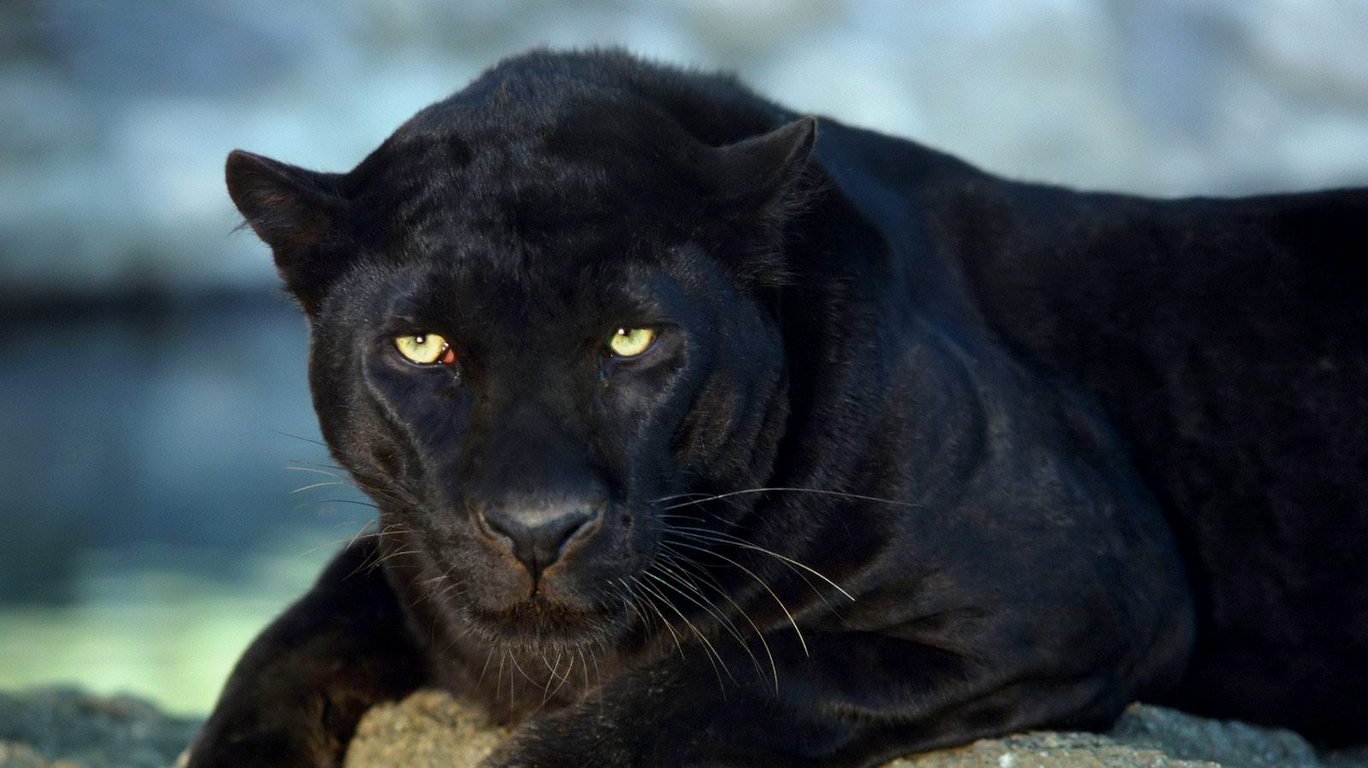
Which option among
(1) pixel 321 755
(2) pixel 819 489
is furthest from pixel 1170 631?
(1) pixel 321 755

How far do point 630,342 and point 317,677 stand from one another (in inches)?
62.1

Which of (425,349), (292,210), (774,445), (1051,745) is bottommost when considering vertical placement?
(1051,745)

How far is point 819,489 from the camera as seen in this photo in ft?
11.6

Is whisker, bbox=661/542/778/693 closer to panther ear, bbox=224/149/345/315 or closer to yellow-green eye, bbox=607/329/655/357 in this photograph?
yellow-green eye, bbox=607/329/655/357

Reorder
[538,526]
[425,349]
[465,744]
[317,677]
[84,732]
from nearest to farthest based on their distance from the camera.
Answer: [538,526] < [425,349] < [465,744] < [317,677] < [84,732]

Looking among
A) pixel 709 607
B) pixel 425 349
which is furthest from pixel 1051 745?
pixel 425 349

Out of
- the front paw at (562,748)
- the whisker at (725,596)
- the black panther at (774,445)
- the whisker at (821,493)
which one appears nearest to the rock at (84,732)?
the black panther at (774,445)

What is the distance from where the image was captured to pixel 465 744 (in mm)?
3838

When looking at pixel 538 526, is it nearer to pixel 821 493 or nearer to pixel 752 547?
pixel 752 547

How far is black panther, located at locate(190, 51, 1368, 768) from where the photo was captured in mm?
3096

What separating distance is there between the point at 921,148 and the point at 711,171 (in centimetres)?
132

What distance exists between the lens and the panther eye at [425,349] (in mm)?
3133

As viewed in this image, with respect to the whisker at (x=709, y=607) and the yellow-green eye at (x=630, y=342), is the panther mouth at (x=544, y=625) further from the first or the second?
the yellow-green eye at (x=630, y=342)

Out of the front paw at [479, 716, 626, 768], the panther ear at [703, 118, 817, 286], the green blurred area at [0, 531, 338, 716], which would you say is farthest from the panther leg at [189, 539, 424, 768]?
the green blurred area at [0, 531, 338, 716]
